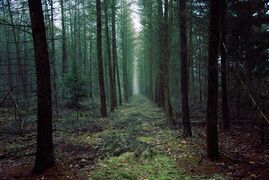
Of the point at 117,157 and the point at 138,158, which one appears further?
the point at 117,157

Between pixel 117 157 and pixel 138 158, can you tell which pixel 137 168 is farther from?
pixel 117 157

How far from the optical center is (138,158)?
26.2 ft

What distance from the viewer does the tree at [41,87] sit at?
6.51 m

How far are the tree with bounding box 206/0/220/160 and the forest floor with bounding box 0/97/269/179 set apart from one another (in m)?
0.53

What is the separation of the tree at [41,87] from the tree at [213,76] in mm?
4579

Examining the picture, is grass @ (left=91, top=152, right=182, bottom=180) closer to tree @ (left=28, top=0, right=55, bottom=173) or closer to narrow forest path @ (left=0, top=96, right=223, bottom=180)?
narrow forest path @ (left=0, top=96, right=223, bottom=180)

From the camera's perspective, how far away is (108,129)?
1341 centimetres

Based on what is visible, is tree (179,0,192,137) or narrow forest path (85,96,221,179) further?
tree (179,0,192,137)

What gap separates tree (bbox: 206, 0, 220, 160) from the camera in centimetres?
728

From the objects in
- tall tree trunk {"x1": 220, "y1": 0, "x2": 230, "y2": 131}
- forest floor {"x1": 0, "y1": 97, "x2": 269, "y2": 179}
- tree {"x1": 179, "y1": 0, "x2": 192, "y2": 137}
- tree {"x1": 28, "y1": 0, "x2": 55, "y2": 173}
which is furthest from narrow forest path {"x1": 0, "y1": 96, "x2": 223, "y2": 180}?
tall tree trunk {"x1": 220, "y1": 0, "x2": 230, "y2": 131}

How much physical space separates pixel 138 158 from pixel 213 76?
3389 millimetres

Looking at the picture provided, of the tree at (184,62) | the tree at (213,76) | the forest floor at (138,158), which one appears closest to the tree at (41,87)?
the forest floor at (138,158)

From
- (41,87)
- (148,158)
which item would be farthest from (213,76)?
(41,87)

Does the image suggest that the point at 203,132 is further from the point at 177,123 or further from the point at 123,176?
the point at 123,176
